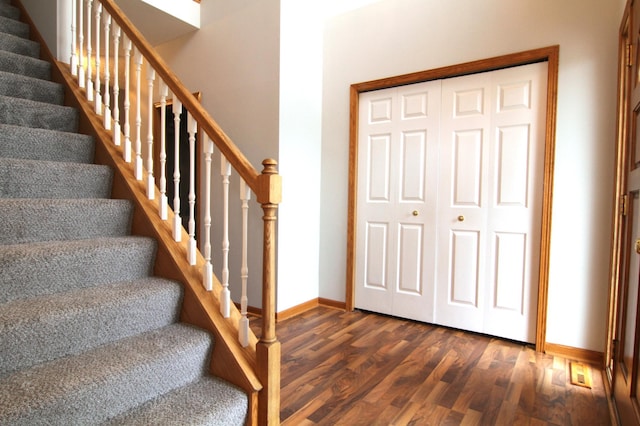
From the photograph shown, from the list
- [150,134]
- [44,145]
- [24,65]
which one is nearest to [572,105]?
[150,134]

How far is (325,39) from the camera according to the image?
3.32 metres

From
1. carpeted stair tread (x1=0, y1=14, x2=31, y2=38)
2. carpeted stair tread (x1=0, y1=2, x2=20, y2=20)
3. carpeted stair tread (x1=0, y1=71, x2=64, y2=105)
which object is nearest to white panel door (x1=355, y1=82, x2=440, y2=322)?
carpeted stair tread (x1=0, y1=71, x2=64, y2=105)

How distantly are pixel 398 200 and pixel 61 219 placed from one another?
2.34m

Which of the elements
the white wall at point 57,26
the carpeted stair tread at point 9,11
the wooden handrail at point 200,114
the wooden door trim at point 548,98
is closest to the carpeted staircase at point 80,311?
the wooden handrail at point 200,114

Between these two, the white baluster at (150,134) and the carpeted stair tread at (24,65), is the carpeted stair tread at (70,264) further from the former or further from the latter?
the carpeted stair tread at (24,65)

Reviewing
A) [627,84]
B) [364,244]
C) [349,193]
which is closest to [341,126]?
[349,193]

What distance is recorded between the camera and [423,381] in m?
2.00

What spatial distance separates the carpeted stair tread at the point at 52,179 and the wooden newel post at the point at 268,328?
1.05 m

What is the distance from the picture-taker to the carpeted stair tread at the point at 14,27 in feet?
8.32

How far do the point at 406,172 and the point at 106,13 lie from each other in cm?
233

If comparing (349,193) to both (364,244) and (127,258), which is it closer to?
(364,244)

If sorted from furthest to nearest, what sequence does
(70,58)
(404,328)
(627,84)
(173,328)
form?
1. (404,328)
2. (70,58)
3. (627,84)
4. (173,328)

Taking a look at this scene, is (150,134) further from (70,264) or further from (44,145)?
(70,264)

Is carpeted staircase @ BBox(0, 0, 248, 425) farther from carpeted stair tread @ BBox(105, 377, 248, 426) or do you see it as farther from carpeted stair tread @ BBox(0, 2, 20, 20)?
carpeted stair tread @ BBox(0, 2, 20, 20)
